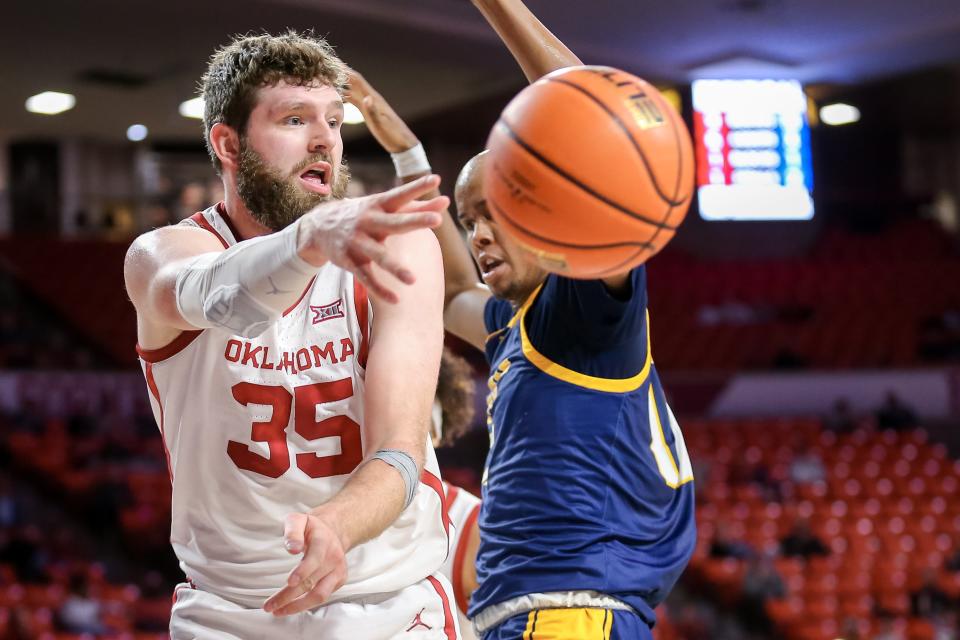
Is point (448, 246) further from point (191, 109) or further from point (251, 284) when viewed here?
point (191, 109)

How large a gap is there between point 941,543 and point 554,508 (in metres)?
9.71

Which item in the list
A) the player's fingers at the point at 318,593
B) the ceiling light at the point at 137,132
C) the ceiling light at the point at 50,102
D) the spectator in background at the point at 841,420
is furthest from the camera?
the ceiling light at the point at 137,132

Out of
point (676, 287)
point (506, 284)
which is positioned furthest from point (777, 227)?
point (506, 284)

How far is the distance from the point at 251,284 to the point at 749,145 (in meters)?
15.2

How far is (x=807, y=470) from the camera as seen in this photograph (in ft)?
41.8

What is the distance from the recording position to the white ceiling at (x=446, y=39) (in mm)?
12289

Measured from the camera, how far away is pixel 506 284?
115 inches

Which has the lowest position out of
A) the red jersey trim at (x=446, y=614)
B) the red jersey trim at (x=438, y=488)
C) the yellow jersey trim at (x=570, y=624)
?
the yellow jersey trim at (x=570, y=624)

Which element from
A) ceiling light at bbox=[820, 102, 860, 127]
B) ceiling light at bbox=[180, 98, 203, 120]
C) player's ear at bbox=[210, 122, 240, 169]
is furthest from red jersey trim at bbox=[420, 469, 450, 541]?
ceiling light at bbox=[820, 102, 860, 127]

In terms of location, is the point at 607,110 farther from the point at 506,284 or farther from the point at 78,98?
the point at 78,98

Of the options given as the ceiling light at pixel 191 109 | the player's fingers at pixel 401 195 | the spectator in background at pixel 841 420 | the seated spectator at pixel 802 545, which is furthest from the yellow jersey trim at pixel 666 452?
the ceiling light at pixel 191 109

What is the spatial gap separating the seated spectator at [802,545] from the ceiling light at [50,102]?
11709mm

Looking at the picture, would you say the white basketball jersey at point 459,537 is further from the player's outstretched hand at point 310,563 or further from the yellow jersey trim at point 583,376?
the player's outstretched hand at point 310,563

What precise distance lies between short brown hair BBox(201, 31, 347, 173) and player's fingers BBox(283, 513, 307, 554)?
1.03 meters
